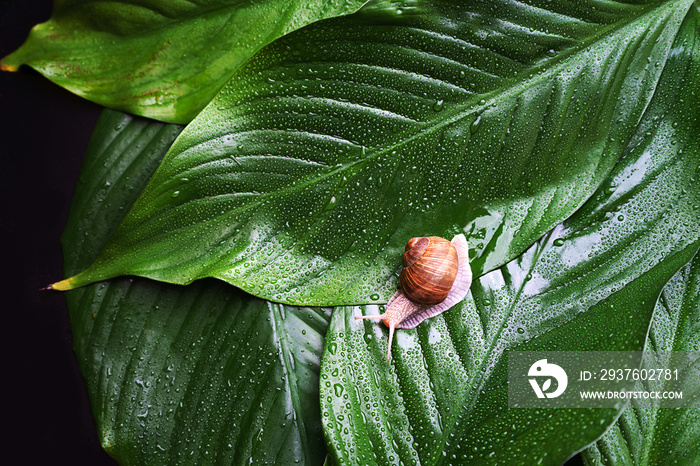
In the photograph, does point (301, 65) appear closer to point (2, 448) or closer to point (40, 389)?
point (40, 389)

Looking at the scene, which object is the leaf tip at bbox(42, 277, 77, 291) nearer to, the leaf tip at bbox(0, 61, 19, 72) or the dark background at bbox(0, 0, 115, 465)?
the dark background at bbox(0, 0, 115, 465)

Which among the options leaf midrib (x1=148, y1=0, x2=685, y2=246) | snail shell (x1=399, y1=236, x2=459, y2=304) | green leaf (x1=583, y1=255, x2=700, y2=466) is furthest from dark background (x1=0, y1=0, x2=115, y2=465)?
green leaf (x1=583, y1=255, x2=700, y2=466)

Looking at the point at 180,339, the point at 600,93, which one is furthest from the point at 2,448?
the point at 600,93

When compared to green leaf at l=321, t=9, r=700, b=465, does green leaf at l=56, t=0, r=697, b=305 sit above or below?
above

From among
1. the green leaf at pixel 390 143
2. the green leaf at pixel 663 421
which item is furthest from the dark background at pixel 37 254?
the green leaf at pixel 663 421

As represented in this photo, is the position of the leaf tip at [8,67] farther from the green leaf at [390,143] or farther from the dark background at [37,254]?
the green leaf at [390,143]

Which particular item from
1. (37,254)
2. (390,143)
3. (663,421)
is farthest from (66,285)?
(663,421)
